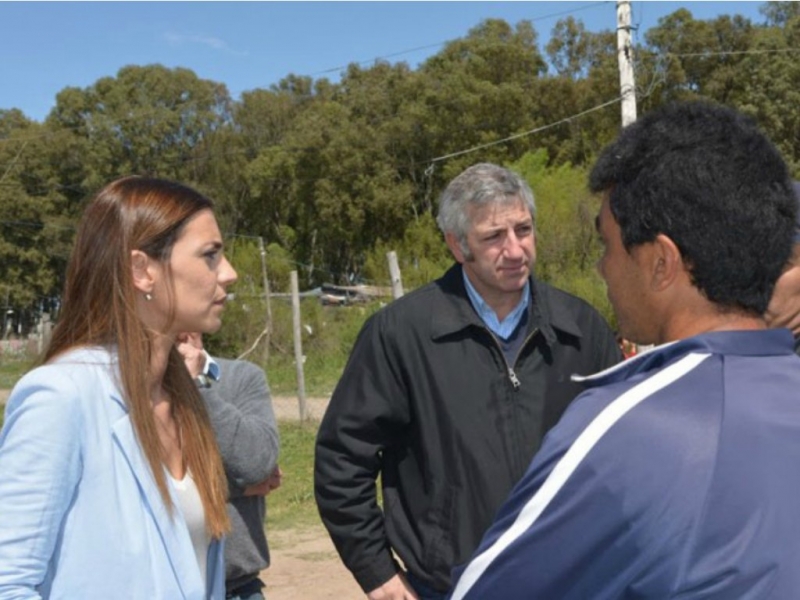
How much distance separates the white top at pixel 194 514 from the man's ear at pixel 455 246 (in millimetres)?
1276

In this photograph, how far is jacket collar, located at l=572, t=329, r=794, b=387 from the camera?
4.34ft

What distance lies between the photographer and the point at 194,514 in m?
2.20

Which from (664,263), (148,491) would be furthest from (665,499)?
(148,491)

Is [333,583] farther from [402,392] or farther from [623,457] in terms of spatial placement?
[623,457]

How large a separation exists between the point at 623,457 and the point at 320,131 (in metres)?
41.6

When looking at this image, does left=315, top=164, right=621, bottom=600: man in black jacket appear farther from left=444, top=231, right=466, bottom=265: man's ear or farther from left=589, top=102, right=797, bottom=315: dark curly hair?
left=589, top=102, right=797, bottom=315: dark curly hair

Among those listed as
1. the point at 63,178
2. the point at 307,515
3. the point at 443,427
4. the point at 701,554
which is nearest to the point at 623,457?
the point at 701,554

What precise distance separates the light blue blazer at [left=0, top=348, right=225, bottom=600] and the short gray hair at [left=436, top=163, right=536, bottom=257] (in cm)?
147

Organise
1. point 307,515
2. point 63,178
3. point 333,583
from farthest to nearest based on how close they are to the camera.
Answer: point 63,178 → point 307,515 → point 333,583

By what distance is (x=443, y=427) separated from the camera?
287 centimetres

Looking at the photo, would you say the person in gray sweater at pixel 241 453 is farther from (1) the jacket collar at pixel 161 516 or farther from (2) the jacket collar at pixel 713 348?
(2) the jacket collar at pixel 713 348

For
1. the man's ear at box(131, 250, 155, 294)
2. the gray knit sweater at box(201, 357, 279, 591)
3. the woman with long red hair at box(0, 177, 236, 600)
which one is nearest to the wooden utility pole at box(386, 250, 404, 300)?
the gray knit sweater at box(201, 357, 279, 591)

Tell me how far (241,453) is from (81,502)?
106 centimetres

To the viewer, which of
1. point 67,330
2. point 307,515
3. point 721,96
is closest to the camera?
point 67,330
